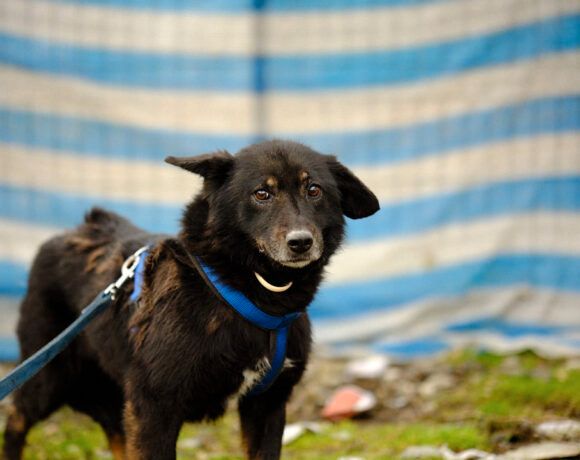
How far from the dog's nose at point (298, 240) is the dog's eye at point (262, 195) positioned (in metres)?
0.25

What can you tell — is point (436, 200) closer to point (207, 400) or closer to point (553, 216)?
point (553, 216)

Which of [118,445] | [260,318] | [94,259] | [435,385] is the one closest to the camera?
[260,318]

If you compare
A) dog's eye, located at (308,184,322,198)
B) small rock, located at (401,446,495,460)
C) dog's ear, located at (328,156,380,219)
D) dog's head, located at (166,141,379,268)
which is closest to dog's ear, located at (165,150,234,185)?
dog's head, located at (166,141,379,268)

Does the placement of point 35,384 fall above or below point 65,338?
below

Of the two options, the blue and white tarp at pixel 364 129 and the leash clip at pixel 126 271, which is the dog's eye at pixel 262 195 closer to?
the leash clip at pixel 126 271

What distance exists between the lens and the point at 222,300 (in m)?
3.27

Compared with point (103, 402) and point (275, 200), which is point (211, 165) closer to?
point (275, 200)

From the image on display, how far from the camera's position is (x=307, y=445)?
16.0ft

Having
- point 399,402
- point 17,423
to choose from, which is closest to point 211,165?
point 17,423

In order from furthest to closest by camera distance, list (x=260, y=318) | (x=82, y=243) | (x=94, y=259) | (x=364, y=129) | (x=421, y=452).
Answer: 1. (x=364, y=129)
2. (x=421, y=452)
3. (x=82, y=243)
4. (x=94, y=259)
5. (x=260, y=318)

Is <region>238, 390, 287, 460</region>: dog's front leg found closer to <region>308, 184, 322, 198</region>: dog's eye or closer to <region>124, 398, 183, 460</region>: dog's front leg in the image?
<region>124, 398, 183, 460</region>: dog's front leg

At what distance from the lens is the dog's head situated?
127 inches

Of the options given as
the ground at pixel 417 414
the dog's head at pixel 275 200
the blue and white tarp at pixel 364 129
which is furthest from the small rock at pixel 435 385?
the dog's head at pixel 275 200

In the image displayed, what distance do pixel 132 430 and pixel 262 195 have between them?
1.10 meters
